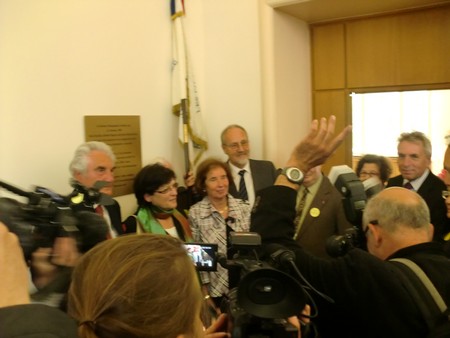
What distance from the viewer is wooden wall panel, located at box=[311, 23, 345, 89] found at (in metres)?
4.16

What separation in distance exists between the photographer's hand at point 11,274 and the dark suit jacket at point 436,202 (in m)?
2.35

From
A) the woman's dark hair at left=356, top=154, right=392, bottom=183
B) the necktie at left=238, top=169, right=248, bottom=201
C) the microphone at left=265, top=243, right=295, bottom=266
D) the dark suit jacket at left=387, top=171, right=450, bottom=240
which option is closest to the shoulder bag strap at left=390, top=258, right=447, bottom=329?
the microphone at left=265, top=243, right=295, bottom=266

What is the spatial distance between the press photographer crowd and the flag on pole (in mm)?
2254

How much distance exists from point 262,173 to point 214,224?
1049 mm

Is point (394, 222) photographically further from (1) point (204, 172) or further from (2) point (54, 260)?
(1) point (204, 172)

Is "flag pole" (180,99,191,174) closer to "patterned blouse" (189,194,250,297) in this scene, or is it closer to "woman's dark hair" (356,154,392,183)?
"patterned blouse" (189,194,250,297)

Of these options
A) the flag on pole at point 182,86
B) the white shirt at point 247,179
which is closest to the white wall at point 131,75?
the flag on pole at point 182,86

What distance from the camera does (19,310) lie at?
75 cm

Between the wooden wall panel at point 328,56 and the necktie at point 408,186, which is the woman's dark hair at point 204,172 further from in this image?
the wooden wall panel at point 328,56

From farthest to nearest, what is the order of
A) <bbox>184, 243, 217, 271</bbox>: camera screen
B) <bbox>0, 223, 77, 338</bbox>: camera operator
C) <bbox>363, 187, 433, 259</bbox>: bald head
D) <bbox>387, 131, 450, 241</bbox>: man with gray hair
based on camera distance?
<bbox>387, 131, 450, 241</bbox>: man with gray hair → <bbox>363, 187, 433, 259</bbox>: bald head → <bbox>184, 243, 217, 271</bbox>: camera screen → <bbox>0, 223, 77, 338</bbox>: camera operator

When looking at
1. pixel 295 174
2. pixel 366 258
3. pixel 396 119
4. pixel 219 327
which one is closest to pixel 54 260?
pixel 219 327

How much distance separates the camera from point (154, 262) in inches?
33.0

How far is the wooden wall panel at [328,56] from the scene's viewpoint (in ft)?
13.6

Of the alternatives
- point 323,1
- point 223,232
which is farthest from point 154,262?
point 323,1
